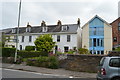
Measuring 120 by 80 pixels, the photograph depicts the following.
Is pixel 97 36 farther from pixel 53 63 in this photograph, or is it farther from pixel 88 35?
pixel 53 63

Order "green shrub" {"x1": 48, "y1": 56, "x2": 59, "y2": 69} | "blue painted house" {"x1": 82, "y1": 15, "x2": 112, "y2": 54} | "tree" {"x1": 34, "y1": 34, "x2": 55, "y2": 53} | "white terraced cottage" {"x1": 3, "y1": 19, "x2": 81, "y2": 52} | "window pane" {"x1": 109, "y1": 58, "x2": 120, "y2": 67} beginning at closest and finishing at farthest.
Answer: "window pane" {"x1": 109, "y1": 58, "x2": 120, "y2": 67} → "green shrub" {"x1": 48, "y1": 56, "x2": 59, "y2": 69} → "tree" {"x1": 34, "y1": 34, "x2": 55, "y2": 53} → "blue painted house" {"x1": 82, "y1": 15, "x2": 112, "y2": 54} → "white terraced cottage" {"x1": 3, "y1": 19, "x2": 81, "y2": 52}

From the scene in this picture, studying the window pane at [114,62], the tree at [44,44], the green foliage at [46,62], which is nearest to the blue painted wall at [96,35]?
the tree at [44,44]

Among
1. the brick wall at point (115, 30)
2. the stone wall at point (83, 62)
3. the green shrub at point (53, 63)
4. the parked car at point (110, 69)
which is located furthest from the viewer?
the brick wall at point (115, 30)

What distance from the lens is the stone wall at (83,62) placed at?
51.6 feet

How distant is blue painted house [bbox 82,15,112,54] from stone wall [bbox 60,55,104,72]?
730 inches

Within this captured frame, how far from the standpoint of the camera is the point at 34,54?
88.9 feet

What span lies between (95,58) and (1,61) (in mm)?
12120

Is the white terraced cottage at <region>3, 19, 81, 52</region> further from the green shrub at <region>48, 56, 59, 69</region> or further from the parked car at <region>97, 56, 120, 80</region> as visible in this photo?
the parked car at <region>97, 56, 120, 80</region>

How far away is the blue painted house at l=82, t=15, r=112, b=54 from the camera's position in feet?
114

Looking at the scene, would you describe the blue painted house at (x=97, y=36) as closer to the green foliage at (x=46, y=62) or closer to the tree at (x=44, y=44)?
the tree at (x=44, y=44)

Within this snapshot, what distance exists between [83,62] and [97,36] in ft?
68.0

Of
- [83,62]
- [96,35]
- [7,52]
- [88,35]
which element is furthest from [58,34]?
[83,62]

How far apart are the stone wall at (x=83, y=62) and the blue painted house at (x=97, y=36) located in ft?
60.9

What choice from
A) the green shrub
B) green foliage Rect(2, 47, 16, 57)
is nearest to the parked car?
the green shrub
